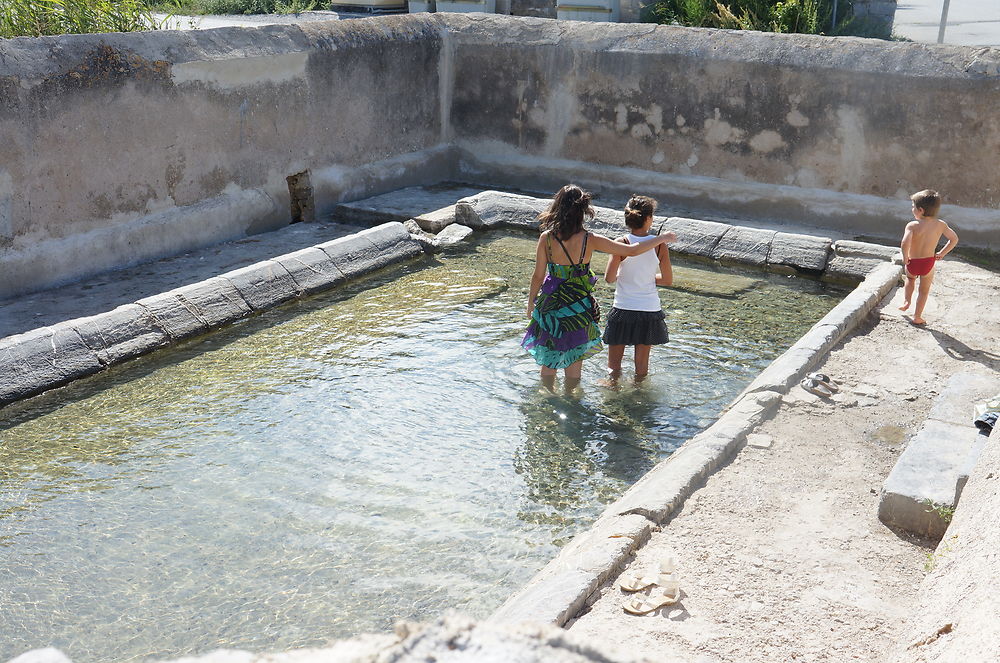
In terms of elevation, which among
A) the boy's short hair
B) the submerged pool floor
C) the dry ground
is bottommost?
the submerged pool floor

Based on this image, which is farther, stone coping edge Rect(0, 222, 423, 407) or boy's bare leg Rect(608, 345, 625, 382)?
boy's bare leg Rect(608, 345, 625, 382)

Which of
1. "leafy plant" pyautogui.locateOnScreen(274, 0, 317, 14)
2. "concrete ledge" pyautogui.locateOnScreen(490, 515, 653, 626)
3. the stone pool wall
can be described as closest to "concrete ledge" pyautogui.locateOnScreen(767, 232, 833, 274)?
the stone pool wall

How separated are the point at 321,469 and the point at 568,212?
2.10 m

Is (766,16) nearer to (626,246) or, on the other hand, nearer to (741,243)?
(741,243)

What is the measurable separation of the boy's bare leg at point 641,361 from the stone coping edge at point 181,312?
307 cm

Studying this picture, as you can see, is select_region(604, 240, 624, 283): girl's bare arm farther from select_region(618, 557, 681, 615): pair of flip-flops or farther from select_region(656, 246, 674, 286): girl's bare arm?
select_region(618, 557, 681, 615): pair of flip-flops

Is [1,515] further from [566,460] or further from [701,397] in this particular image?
[701,397]

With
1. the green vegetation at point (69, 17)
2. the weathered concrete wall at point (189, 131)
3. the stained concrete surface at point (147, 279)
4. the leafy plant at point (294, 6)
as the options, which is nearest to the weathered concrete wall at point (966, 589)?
the stained concrete surface at point (147, 279)

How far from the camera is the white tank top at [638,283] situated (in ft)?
19.6

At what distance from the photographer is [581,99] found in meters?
10.9

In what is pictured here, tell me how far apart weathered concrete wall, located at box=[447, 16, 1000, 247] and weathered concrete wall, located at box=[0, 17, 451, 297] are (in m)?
0.99

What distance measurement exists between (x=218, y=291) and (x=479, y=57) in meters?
5.33

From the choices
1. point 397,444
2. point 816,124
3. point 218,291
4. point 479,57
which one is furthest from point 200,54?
point 816,124

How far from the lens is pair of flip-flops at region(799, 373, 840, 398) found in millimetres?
5870
